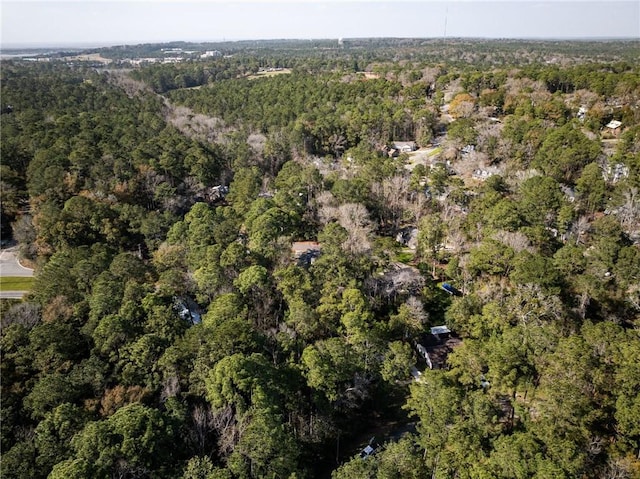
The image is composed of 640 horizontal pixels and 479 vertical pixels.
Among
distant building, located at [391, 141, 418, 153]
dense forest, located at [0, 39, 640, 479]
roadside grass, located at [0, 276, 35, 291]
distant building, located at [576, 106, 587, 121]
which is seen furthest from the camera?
distant building, located at [391, 141, 418, 153]

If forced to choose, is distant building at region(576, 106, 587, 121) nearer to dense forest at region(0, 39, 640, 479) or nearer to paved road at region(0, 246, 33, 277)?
dense forest at region(0, 39, 640, 479)

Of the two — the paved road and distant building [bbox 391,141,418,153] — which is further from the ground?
distant building [bbox 391,141,418,153]

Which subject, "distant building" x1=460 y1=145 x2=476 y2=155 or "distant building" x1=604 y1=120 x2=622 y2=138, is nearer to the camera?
"distant building" x1=604 y1=120 x2=622 y2=138

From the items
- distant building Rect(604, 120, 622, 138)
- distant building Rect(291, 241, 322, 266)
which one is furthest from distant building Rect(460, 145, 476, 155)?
distant building Rect(291, 241, 322, 266)

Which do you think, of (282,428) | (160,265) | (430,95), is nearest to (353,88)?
(430,95)

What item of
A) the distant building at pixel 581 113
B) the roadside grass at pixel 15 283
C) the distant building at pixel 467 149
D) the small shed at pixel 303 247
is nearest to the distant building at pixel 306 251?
the small shed at pixel 303 247

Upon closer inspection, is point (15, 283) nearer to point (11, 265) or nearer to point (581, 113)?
point (11, 265)
